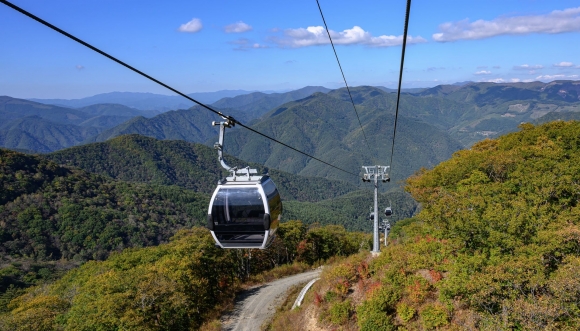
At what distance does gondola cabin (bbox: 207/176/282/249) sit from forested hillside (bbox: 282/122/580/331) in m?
7.98

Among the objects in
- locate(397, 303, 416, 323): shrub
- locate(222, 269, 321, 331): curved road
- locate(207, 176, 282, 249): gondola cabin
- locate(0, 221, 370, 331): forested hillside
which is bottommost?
locate(222, 269, 321, 331): curved road

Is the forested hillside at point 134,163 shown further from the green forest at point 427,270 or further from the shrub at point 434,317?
the shrub at point 434,317

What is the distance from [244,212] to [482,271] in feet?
31.4

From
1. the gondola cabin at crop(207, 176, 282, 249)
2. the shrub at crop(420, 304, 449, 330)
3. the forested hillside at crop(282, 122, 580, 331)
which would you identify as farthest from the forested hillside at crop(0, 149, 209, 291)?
the shrub at crop(420, 304, 449, 330)

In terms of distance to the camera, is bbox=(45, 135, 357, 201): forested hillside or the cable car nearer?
the cable car

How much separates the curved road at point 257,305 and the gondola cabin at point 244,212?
52.4 feet

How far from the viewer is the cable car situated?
8.48 metres

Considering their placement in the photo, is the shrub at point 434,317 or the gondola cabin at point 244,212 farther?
the shrub at point 434,317

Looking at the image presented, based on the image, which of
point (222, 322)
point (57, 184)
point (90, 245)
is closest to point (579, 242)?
point (222, 322)

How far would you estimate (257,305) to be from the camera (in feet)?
87.8

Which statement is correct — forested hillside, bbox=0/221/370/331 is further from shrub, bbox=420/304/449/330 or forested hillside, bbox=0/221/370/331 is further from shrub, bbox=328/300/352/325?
shrub, bbox=420/304/449/330

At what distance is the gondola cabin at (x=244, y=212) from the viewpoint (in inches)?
334

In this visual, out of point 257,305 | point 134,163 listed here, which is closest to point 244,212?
point 257,305

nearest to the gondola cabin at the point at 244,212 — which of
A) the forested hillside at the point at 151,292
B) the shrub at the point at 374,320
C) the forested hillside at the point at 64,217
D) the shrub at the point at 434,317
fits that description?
the shrub at the point at 374,320
